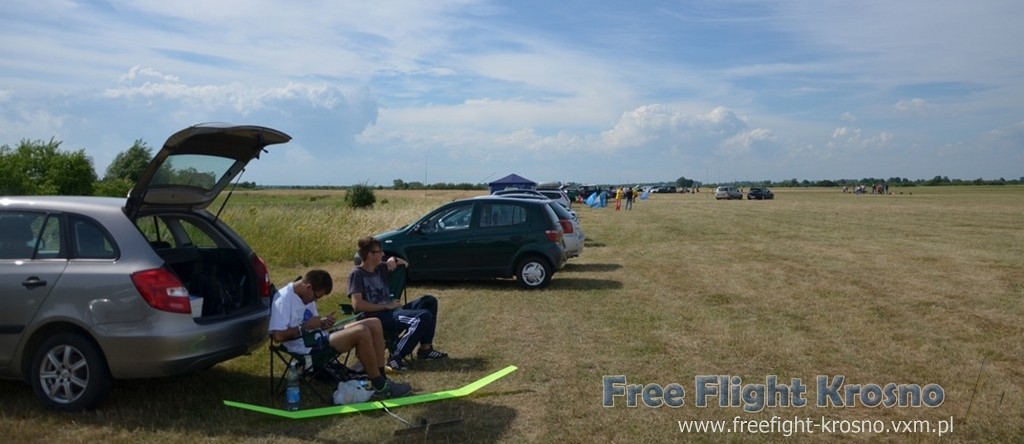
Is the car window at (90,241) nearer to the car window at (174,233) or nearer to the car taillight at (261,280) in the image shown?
the car window at (174,233)

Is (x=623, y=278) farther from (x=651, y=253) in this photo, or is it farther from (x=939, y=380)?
(x=939, y=380)

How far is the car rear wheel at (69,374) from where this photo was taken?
229 inches

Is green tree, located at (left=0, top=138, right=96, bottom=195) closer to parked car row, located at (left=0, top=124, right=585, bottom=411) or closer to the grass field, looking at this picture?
the grass field

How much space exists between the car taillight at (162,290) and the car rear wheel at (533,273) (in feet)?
25.9

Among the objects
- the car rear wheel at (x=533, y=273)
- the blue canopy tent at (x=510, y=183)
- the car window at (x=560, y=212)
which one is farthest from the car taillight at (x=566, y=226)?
the blue canopy tent at (x=510, y=183)

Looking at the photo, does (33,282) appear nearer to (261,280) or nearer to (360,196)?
(261,280)

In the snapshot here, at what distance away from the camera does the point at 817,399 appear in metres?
6.49

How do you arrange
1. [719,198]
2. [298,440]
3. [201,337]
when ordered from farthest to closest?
[719,198], [201,337], [298,440]

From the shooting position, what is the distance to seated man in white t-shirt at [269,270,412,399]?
638 centimetres

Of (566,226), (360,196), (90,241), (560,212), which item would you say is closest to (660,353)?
(90,241)

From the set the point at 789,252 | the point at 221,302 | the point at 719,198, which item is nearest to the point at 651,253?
the point at 789,252

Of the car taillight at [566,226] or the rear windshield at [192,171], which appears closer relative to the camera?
the rear windshield at [192,171]

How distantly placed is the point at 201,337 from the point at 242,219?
15.2m

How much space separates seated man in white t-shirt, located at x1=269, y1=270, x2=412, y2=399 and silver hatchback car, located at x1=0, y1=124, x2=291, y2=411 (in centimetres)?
34
